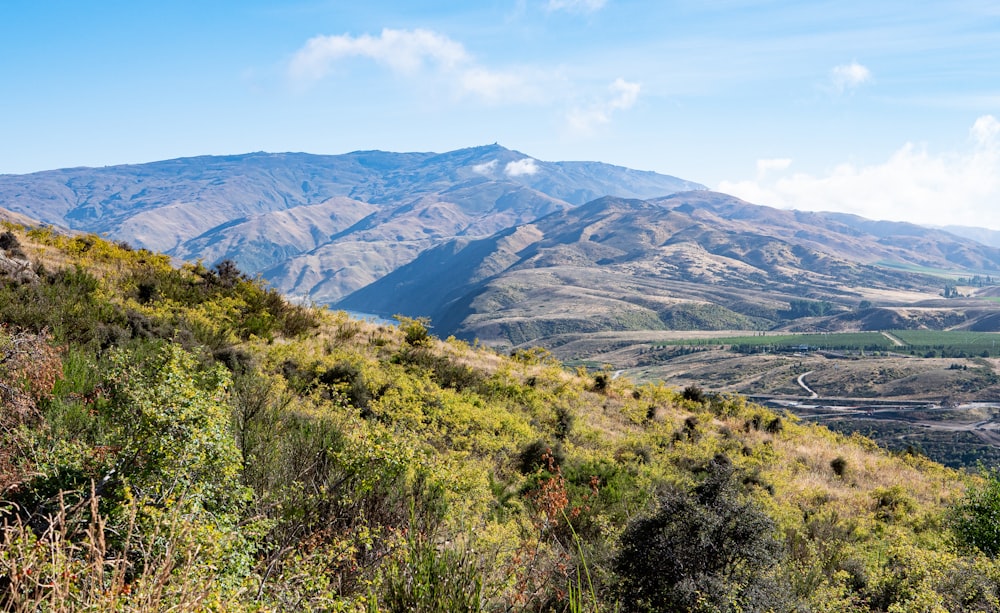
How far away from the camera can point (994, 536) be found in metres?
10.3

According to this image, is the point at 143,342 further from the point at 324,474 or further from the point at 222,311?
the point at 324,474

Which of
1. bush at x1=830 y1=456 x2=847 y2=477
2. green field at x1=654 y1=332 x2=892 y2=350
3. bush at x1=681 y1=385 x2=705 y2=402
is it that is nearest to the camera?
bush at x1=830 y1=456 x2=847 y2=477

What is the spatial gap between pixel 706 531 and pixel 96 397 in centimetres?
813

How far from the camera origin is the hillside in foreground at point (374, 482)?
13.3 feet

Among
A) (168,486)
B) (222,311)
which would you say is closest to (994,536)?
(168,486)

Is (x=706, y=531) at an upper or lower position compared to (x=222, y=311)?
lower

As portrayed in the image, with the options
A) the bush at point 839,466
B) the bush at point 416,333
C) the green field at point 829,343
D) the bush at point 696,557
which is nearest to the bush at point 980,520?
the bush at point 839,466

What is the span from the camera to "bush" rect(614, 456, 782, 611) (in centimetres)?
598

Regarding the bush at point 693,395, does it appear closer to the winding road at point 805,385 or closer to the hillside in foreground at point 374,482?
the hillside in foreground at point 374,482

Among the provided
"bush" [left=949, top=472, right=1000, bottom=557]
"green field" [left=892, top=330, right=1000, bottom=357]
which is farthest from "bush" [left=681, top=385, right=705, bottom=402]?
"green field" [left=892, top=330, right=1000, bottom=357]

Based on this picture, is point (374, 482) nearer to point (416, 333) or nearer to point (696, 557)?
point (696, 557)

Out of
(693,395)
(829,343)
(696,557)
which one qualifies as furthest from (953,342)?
(696,557)

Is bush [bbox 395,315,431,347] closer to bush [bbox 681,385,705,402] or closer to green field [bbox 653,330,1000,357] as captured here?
bush [bbox 681,385,705,402]

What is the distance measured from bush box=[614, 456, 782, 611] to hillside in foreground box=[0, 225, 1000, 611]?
0.10ft
